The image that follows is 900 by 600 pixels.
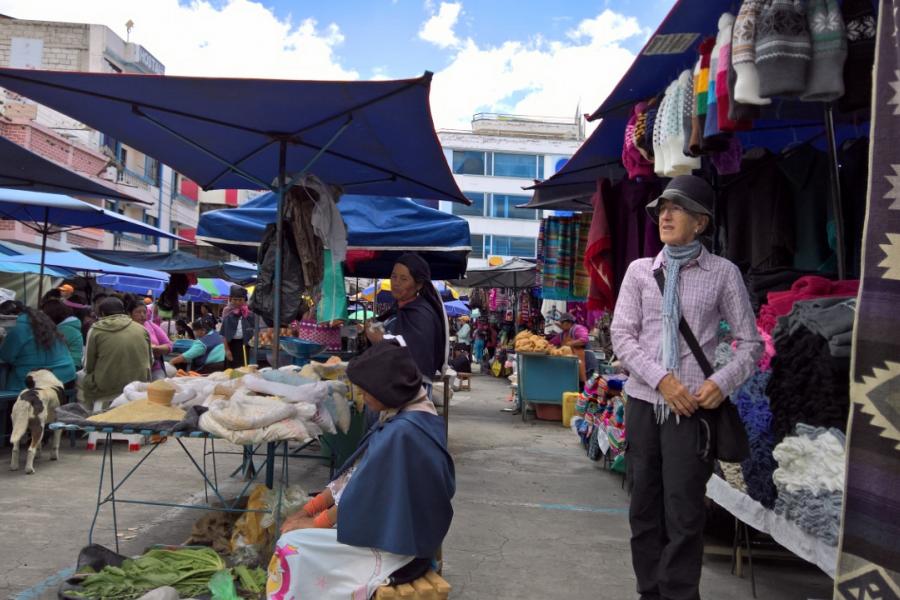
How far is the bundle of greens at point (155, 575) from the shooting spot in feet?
11.3

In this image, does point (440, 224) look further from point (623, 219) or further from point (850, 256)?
point (850, 256)

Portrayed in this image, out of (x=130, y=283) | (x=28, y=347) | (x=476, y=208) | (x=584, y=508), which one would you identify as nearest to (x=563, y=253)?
(x=584, y=508)

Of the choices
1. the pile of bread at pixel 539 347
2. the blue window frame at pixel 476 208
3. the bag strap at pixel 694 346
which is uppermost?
the blue window frame at pixel 476 208

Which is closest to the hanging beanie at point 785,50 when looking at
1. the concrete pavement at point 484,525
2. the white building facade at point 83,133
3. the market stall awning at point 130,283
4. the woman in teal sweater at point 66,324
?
the concrete pavement at point 484,525

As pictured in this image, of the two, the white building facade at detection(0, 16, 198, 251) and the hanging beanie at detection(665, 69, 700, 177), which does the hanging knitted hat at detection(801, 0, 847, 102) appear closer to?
the hanging beanie at detection(665, 69, 700, 177)

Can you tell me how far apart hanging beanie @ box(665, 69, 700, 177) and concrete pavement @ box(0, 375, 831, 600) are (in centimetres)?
239

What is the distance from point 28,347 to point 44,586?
4.05 meters

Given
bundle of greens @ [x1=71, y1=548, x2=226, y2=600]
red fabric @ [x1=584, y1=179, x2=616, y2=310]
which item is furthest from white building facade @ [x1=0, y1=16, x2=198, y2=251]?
bundle of greens @ [x1=71, y1=548, x2=226, y2=600]

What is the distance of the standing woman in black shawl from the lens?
5.00m

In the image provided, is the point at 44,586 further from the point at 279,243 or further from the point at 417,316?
the point at 417,316

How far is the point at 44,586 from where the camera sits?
3613mm

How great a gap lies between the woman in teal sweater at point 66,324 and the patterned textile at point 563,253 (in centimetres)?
523

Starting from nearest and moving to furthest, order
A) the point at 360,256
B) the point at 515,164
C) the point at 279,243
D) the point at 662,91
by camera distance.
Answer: the point at 662,91 < the point at 279,243 < the point at 360,256 < the point at 515,164

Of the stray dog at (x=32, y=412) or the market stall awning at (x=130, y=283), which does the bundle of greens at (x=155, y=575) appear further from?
the market stall awning at (x=130, y=283)
